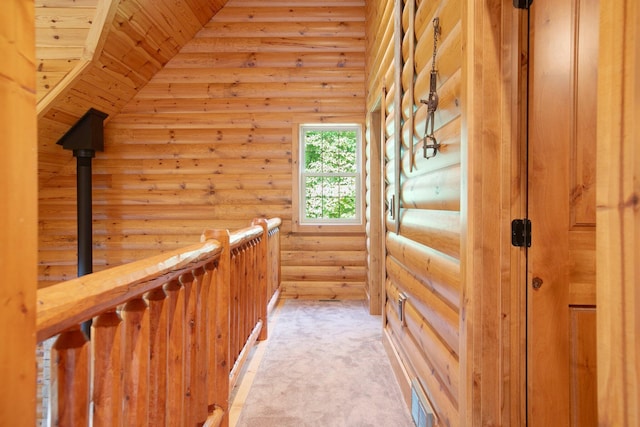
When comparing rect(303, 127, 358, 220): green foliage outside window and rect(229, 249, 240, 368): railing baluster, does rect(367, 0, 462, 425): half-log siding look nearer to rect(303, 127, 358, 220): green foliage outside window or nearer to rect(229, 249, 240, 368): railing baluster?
rect(229, 249, 240, 368): railing baluster

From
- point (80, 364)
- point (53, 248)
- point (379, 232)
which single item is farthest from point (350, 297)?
point (80, 364)

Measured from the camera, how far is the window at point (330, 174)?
477 cm

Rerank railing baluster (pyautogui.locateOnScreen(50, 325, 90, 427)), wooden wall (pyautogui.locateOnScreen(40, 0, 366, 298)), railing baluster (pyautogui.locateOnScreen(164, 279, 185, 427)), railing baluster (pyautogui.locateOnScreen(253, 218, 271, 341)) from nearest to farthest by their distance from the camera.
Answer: railing baluster (pyautogui.locateOnScreen(50, 325, 90, 427)) → railing baluster (pyautogui.locateOnScreen(164, 279, 185, 427)) → railing baluster (pyautogui.locateOnScreen(253, 218, 271, 341)) → wooden wall (pyautogui.locateOnScreen(40, 0, 366, 298))

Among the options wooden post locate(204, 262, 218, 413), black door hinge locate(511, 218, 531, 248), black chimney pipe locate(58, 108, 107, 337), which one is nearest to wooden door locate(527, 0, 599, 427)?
black door hinge locate(511, 218, 531, 248)

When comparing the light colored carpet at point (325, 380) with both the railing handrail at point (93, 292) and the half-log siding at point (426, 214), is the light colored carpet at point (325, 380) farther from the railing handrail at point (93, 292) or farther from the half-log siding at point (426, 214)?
the railing handrail at point (93, 292)

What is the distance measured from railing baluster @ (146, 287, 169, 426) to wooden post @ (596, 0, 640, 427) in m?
1.08

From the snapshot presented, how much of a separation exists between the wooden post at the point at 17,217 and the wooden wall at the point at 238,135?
4.16m

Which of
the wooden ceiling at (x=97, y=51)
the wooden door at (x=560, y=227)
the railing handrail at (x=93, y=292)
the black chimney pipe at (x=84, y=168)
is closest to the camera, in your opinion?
the railing handrail at (x=93, y=292)

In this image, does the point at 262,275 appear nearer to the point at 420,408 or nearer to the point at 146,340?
the point at 420,408

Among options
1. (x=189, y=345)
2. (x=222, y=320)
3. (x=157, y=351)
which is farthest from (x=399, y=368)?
(x=157, y=351)

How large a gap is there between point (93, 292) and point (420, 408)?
Answer: 65.4 inches

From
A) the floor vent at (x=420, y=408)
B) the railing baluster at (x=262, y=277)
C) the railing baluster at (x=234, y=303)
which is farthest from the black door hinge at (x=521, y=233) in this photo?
the railing baluster at (x=262, y=277)

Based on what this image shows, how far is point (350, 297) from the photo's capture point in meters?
4.59

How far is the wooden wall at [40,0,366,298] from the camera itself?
15.1 feet
